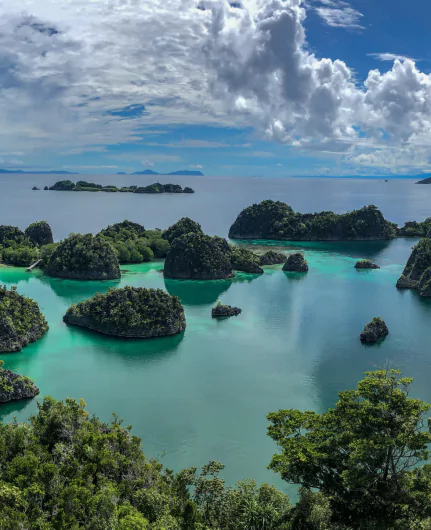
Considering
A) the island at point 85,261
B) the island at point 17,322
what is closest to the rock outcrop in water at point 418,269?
the island at point 85,261

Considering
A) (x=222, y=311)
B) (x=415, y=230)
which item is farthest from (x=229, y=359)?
(x=415, y=230)

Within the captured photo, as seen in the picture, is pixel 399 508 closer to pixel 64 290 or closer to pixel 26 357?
pixel 26 357

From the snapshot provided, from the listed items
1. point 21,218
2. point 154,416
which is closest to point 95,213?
point 21,218

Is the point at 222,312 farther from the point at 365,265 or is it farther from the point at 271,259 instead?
the point at 365,265

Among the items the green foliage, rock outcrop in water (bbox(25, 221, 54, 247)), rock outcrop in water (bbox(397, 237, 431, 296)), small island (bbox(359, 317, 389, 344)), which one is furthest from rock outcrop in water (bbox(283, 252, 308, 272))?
rock outcrop in water (bbox(25, 221, 54, 247))

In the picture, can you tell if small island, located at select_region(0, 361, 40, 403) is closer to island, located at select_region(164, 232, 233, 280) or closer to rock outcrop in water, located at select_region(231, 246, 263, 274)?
island, located at select_region(164, 232, 233, 280)

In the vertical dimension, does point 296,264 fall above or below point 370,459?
above

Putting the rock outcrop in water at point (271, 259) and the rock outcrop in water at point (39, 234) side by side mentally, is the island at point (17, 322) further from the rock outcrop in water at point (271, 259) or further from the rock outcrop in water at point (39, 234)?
the rock outcrop in water at point (39, 234)
